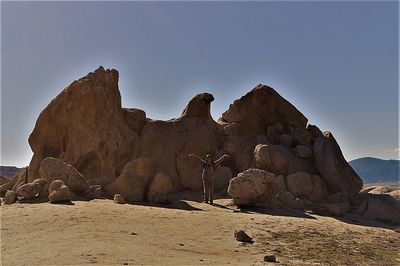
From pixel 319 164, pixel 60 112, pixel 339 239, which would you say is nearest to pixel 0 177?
pixel 60 112

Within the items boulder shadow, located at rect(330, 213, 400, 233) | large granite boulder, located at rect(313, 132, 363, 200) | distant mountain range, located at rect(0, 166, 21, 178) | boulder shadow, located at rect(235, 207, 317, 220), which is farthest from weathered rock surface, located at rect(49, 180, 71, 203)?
distant mountain range, located at rect(0, 166, 21, 178)

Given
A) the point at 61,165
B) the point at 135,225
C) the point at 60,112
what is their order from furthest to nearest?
1. the point at 60,112
2. the point at 61,165
3. the point at 135,225

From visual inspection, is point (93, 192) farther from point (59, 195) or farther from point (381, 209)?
point (381, 209)

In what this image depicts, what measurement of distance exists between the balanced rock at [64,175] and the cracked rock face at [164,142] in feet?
7.45

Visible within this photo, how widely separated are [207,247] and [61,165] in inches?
321

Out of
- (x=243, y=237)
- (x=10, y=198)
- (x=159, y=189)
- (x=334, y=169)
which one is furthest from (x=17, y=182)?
(x=334, y=169)

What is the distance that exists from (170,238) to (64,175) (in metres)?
6.79

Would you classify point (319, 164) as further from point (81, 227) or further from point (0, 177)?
point (0, 177)

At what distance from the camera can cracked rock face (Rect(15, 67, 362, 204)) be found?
19.3 meters

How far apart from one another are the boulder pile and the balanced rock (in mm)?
1339

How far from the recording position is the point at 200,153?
2120 cm

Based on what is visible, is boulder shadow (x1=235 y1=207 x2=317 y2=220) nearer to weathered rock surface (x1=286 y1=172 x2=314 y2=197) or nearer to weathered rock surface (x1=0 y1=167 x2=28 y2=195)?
weathered rock surface (x1=286 y1=172 x2=314 y2=197)

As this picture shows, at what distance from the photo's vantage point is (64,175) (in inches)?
598

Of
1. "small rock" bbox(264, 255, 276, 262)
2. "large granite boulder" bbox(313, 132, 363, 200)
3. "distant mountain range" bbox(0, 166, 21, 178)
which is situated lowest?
"small rock" bbox(264, 255, 276, 262)
